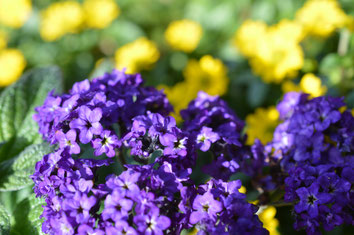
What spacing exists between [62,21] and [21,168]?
337 cm

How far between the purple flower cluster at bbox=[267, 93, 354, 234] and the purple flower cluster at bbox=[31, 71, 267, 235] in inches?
13.2

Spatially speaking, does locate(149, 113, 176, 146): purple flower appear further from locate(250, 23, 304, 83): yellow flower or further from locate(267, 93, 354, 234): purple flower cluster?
locate(250, 23, 304, 83): yellow flower

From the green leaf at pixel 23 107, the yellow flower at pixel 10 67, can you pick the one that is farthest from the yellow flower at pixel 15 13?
the green leaf at pixel 23 107

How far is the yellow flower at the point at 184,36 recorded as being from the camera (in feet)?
17.5

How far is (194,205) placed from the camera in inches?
90.6

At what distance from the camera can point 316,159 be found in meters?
2.61

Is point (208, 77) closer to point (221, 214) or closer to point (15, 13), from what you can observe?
point (221, 214)

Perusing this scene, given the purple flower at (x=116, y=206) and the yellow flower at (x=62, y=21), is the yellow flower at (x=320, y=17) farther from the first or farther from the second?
the purple flower at (x=116, y=206)

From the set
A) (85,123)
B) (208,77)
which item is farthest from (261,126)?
(85,123)

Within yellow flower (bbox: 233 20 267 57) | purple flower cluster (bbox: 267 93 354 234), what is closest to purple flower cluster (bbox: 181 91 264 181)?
purple flower cluster (bbox: 267 93 354 234)

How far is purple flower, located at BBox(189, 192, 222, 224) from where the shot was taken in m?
2.24

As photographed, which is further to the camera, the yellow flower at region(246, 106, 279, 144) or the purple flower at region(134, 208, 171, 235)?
the yellow flower at region(246, 106, 279, 144)

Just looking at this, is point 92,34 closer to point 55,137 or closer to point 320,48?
point 320,48

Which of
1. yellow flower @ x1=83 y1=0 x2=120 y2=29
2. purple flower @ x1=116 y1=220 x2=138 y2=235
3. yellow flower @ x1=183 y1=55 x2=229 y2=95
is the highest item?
yellow flower @ x1=83 y1=0 x2=120 y2=29
